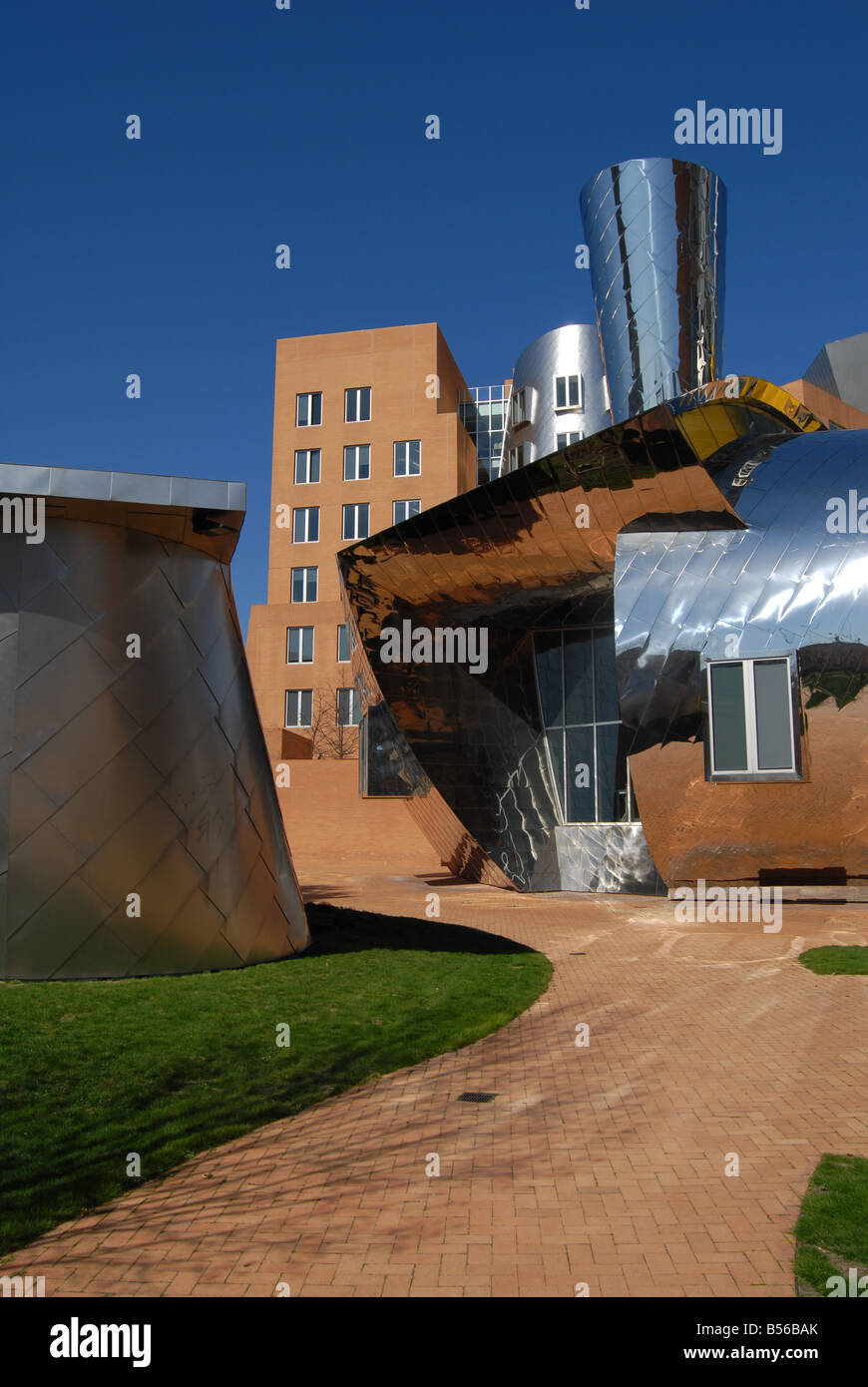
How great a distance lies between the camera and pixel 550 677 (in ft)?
79.5

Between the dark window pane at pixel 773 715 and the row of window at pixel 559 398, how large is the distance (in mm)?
33460

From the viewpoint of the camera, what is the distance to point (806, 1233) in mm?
4570

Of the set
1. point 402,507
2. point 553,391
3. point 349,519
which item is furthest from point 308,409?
point 553,391

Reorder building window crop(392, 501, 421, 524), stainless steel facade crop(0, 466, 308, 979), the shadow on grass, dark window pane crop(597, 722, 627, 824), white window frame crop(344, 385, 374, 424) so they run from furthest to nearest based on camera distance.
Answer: white window frame crop(344, 385, 374, 424), building window crop(392, 501, 421, 524), dark window pane crop(597, 722, 627, 824), the shadow on grass, stainless steel facade crop(0, 466, 308, 979)

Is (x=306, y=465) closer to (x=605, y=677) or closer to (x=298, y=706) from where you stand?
(x=298, y=706)

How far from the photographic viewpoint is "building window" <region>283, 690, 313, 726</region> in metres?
46.4

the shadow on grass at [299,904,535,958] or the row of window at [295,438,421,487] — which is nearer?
the shadow on grass at [299,904,535,958]

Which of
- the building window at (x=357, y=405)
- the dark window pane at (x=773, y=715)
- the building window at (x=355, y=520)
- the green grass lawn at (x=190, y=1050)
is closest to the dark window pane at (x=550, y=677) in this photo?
the dark window pane at (x=773, y=715)

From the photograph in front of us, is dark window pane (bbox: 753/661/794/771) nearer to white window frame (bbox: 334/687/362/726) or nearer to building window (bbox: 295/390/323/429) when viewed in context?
white window frame (bbox: 334/687/362/726)

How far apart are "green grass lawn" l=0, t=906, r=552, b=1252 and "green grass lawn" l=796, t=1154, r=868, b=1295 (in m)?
3.40

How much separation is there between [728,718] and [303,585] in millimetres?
34015

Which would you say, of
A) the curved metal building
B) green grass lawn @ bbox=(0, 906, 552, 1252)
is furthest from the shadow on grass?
the curved metal building

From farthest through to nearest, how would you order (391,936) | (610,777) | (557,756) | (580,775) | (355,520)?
(355,520) → (557,756) → (580,775) → (610,777) → (391,936)

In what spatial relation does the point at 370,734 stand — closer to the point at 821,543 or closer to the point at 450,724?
the point at 450,724
